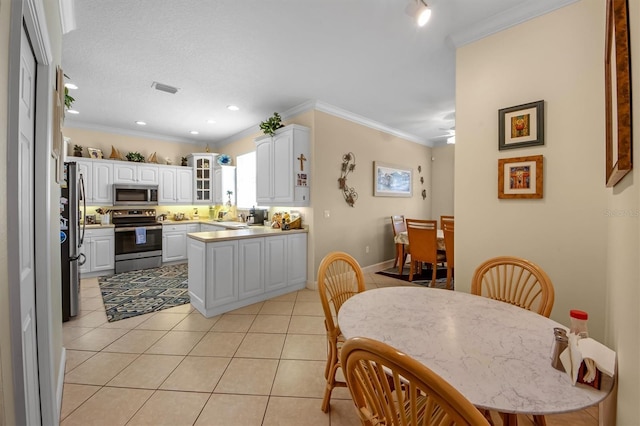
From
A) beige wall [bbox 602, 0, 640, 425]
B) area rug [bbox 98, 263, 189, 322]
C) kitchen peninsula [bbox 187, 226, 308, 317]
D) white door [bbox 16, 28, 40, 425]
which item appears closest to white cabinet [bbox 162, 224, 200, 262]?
area rug [bbox 98, 263, 189, 322]

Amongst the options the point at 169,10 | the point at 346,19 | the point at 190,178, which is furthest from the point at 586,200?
the point at 190,178

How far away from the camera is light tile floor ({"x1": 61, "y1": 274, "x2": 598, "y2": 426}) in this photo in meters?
1.63

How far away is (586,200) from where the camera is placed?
72.3 inches

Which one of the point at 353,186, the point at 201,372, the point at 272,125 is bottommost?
the point at 201,372

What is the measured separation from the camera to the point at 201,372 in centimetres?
203

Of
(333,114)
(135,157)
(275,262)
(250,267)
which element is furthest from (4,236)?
(135,157)

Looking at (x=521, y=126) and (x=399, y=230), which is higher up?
(x=521, y=126)

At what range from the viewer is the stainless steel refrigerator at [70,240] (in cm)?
281

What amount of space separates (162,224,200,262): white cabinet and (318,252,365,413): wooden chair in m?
4.20

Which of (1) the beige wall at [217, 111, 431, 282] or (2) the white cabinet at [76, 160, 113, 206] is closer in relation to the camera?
(1) the beige wall at [217, 111, 431, 282]

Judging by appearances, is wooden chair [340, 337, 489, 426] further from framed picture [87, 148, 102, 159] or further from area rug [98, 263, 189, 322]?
framed picture [87, 148, 102, 159]

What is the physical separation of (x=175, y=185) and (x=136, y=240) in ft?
4.32

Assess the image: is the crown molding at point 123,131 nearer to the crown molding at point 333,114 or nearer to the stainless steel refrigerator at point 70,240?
the crown molding at point 333,114

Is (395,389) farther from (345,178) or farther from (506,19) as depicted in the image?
(345,178)
